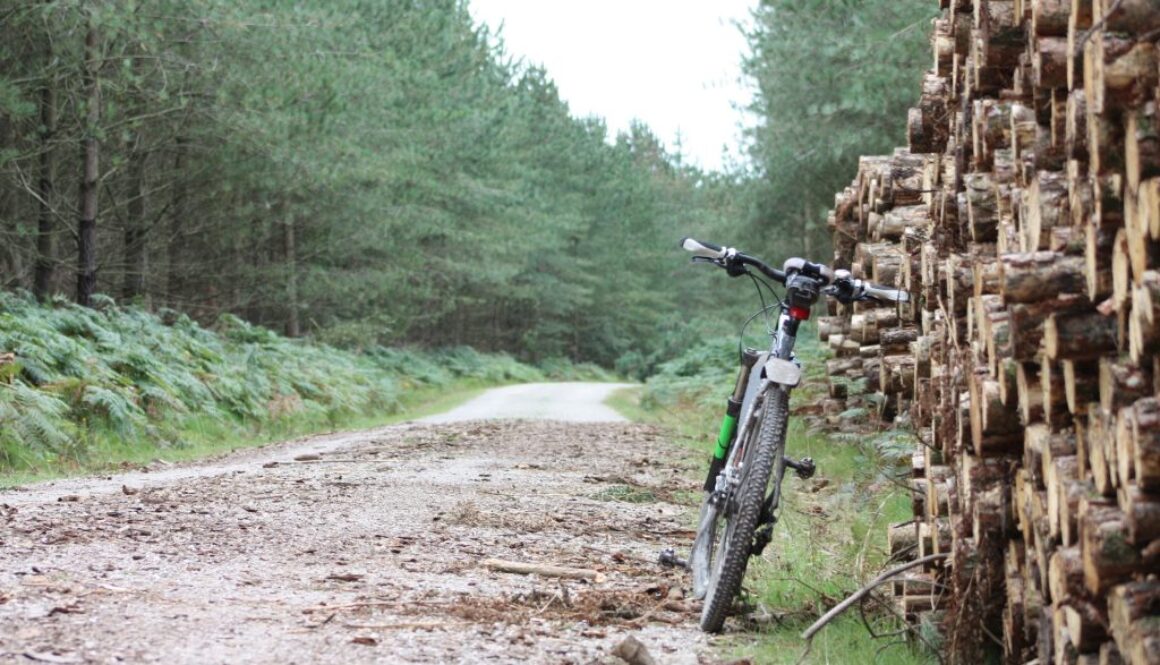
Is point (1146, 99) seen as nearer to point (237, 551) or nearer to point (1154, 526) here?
point (1154, 526)

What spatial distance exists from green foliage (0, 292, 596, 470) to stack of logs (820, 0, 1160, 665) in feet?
27.2

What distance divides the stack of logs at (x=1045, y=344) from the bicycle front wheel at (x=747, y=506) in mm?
676

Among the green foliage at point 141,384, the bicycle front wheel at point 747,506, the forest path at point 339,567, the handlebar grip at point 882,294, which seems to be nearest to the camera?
the forest path at point 339,567

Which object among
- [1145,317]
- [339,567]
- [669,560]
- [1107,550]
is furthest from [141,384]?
[1145,317]

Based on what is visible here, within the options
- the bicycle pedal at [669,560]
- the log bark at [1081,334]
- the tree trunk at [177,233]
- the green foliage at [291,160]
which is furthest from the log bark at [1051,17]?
the tree trunk at [177,233]

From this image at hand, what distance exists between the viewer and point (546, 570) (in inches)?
231

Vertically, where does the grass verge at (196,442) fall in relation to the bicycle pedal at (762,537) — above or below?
below

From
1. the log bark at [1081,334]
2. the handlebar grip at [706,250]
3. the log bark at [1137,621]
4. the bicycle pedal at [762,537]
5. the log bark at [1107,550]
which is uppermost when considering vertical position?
the handlebar grip at [706,250]

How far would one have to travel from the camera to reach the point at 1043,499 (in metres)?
3.61

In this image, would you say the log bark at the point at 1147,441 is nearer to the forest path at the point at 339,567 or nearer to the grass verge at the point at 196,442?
the forest path at the point at 339,567

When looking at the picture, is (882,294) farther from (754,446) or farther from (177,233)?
(177,233)

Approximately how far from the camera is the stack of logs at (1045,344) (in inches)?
107

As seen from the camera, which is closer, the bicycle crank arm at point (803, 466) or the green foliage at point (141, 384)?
the bicycle crank arm at point (803, 466)

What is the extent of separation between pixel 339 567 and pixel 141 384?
921 cm
